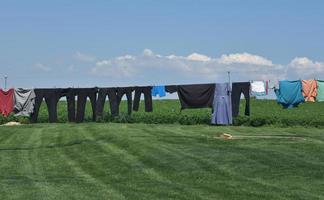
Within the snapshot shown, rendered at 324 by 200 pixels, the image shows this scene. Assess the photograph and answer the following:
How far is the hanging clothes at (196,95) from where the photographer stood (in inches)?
1160

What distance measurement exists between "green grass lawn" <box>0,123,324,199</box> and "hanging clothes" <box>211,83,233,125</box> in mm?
7464

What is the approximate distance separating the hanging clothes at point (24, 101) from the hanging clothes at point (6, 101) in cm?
Answer: 27

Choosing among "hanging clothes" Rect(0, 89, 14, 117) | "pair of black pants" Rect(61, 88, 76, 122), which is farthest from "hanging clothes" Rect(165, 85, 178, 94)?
"hanging clothes" Rect(0, 89, 14, 117)

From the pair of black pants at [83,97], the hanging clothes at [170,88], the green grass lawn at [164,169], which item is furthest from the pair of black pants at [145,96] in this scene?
the green grass lawn at [164,169]

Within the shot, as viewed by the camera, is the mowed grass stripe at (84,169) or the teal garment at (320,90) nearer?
the mowed grass stripe at (84,169)

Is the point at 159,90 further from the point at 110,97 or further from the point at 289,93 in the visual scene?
the point at 289,93

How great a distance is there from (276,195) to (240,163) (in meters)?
4.10

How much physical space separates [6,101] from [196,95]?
11328 mm

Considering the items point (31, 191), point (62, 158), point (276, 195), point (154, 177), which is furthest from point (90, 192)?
point (62, 158)

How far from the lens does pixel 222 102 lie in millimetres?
29250

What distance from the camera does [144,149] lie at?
60.2 ft

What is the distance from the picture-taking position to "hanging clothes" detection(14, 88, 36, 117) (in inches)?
1313

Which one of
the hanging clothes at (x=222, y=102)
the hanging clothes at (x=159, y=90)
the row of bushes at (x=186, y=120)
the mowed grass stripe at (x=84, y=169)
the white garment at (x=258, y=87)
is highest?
the white garment at (x=258, y=87)

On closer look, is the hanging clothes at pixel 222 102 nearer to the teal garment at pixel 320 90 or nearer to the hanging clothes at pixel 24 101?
the teal garment at pixel 320 90
